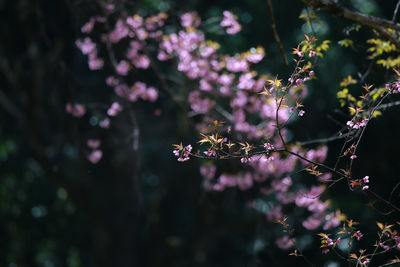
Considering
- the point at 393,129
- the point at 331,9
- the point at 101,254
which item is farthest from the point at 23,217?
the point at 331,9

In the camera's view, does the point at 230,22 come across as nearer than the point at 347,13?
No

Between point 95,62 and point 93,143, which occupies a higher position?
point 95,62

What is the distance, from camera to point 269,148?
240 centimetres

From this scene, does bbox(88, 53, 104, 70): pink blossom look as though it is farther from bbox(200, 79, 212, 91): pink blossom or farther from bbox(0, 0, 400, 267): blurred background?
bbox(200, 79, 212, 91): pink blossom

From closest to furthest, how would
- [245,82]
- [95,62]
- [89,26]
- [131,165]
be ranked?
[89,26] < [245,82] < [95,62] < [131,165]

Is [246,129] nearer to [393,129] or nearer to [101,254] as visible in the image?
[393,129]

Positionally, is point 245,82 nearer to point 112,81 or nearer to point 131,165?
point 112,81

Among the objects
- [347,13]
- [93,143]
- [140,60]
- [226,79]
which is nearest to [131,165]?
[93,143]

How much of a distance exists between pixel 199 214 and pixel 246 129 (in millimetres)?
2203

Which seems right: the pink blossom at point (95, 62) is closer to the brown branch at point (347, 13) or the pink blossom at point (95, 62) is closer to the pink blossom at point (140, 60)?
the pink blossom at point (140, 60)

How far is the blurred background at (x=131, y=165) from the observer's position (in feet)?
21.8

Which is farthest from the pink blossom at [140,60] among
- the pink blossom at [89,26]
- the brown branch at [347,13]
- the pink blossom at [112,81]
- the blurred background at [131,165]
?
the brown branch at [347,13]

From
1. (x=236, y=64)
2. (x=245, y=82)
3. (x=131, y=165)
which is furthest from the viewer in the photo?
(x=131, y=165)

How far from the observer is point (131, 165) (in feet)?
25.7
